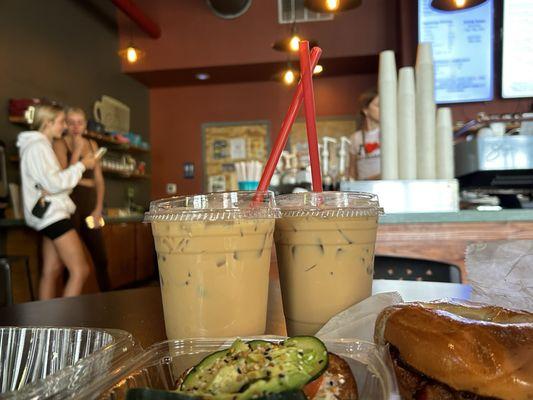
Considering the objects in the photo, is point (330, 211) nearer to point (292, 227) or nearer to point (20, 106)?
point (292, 227)

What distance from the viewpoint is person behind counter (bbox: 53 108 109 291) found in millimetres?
4766

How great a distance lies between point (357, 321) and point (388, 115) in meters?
1.65

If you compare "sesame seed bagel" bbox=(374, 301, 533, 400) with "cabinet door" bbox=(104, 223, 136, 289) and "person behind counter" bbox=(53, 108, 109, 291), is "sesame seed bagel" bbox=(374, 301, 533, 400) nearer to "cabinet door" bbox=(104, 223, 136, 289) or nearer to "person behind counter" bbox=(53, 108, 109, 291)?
"person behind counter" bbox=(53, 108, 109, 291)

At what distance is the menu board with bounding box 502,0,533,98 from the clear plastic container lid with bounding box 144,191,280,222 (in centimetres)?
526

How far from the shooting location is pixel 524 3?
5043mm

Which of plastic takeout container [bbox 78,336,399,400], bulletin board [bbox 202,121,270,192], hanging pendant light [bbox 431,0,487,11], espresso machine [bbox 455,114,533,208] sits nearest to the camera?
plastic takeout container [bbox 78,336,399,400]

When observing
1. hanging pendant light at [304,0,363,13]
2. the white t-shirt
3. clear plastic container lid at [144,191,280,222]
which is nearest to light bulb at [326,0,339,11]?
hanging pendant light at [304,0,363,13]

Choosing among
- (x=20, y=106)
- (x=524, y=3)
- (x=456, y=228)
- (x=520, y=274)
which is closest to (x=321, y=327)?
(x=520, y=274)

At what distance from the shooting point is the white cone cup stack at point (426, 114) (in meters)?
2.34

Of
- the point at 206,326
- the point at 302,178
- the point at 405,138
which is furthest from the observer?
the point at 302,178

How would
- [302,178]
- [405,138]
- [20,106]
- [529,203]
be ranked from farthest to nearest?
[20,106]
[302,178]
[529,203]
[405,138]

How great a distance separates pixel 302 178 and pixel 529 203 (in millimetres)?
1902

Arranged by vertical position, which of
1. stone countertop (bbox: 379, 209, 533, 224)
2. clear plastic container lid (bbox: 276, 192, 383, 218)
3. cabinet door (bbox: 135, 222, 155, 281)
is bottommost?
cabinet door (bbox: 135, 222, 155, 281)

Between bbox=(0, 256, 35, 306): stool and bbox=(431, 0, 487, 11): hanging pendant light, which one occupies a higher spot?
bbox=(431, 0, 487, 11): hanging pendant light
